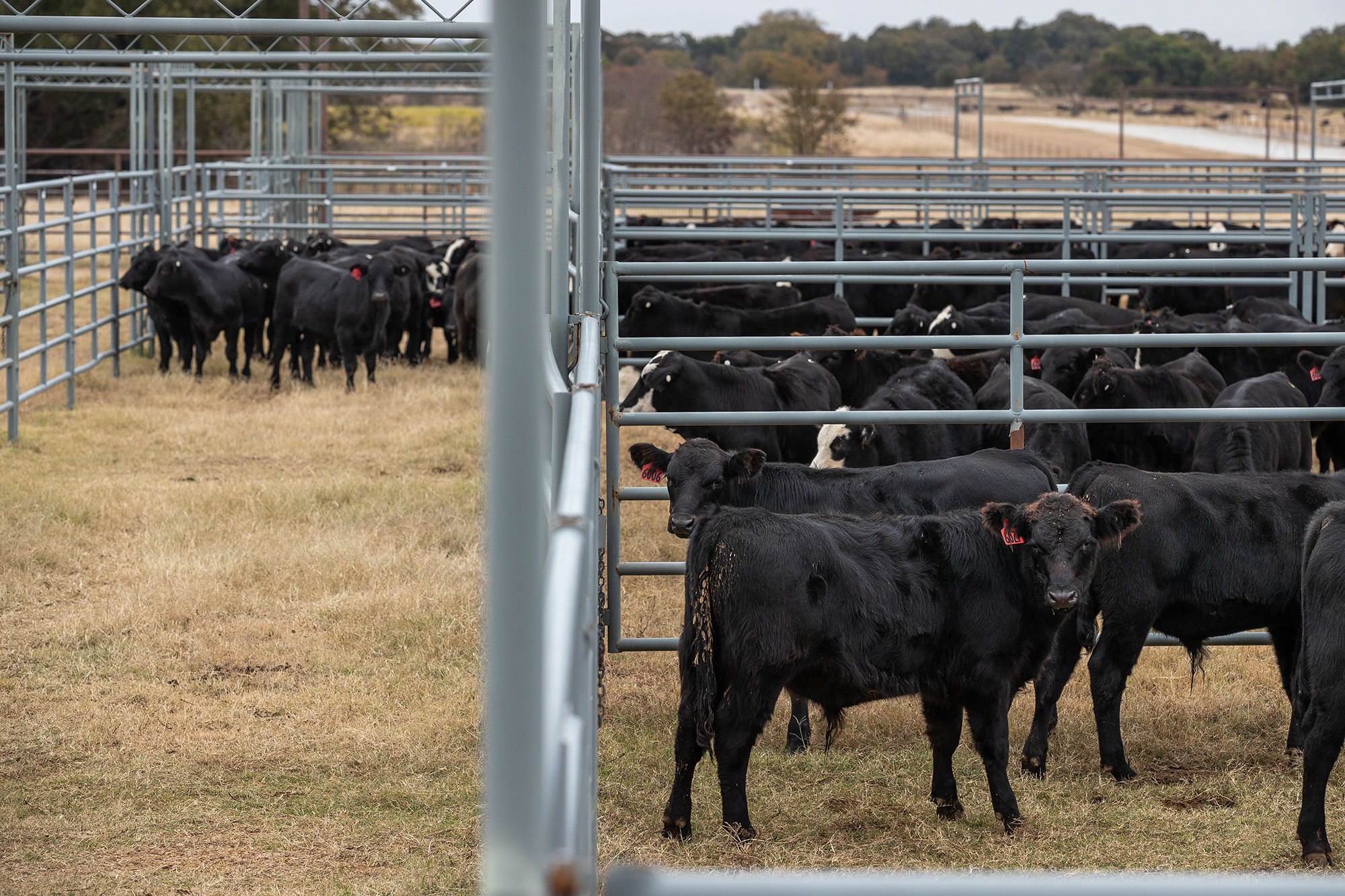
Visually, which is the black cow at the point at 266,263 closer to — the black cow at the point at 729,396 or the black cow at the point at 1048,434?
the black cow at the point at 729,396

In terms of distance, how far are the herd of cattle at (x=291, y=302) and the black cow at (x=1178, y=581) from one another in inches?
344

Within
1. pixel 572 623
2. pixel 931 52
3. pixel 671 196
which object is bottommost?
pixel 572 623

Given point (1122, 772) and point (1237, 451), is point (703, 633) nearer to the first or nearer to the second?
point (1122, 772)

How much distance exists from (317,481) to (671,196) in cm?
641

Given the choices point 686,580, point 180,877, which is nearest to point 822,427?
point 686,580

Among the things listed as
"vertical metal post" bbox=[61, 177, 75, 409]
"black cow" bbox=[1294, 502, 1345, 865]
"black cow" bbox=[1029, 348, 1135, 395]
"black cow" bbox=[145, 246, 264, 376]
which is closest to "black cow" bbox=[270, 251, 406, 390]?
"black cow" bbox=[145, 246, 264, 376]

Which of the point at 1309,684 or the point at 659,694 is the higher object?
the point at 1309,684

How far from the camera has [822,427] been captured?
697cm

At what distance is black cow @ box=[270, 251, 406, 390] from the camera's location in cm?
1223

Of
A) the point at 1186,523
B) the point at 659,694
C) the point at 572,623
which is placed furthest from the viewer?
the point at 659,694

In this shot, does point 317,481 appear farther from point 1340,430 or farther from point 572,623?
point 572,623

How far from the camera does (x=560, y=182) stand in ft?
11.5

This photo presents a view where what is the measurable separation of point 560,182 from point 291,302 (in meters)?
9.64

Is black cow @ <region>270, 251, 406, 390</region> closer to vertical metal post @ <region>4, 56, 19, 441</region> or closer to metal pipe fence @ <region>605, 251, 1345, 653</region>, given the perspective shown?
vertical metal post @ <region>4, 56, 19, 441</region>
